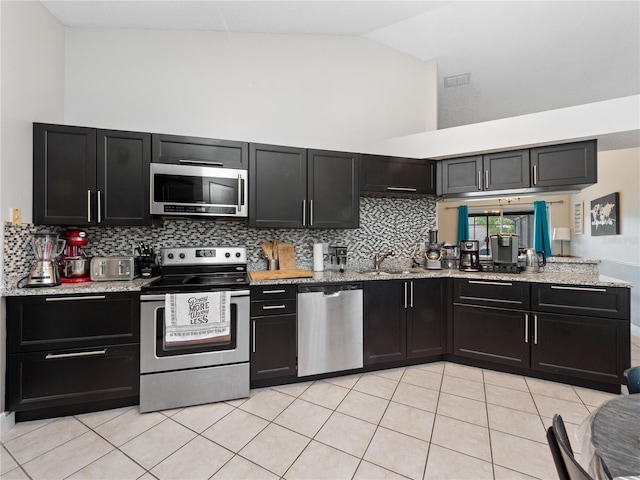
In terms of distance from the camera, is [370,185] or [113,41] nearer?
[113,41]

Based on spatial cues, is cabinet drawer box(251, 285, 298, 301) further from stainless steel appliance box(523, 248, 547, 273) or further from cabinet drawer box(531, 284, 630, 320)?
stainless steel appliance box(523, 248, 547, 273)

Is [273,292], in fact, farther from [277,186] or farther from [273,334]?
[277,186]

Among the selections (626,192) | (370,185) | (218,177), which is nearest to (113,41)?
(218,177)

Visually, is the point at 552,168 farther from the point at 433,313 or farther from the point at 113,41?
the point at 113,41

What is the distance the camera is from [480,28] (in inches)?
112

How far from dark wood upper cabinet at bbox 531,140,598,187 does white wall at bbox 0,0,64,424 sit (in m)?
4.32

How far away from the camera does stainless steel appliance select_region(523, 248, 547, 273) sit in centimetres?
298

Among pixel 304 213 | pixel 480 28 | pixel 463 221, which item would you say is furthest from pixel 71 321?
pixel 480 28

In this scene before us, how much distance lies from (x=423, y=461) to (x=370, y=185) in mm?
2360

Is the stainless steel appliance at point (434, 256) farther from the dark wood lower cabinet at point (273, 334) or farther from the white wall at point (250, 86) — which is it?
the dark wood lower cabinet at point (273, 334)

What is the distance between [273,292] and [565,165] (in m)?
2.96

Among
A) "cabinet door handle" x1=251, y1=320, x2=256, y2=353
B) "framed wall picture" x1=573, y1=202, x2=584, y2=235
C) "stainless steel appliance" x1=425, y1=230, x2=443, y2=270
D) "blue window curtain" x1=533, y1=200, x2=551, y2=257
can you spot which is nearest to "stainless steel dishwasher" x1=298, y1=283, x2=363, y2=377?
"cabinet door handle" x1=251, y1=320, x2=256, y2=353

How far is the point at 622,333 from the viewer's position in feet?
7.73

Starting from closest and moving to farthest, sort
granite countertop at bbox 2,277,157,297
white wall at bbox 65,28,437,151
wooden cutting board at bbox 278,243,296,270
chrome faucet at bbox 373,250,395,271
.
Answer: granite countertop at bbox 2,277,157,297 → white wall at bbox 65,28,437,151 → wooden cutting board at bbox 278,243,296,270 → chrome faucet at bbox 373,250,395,271
